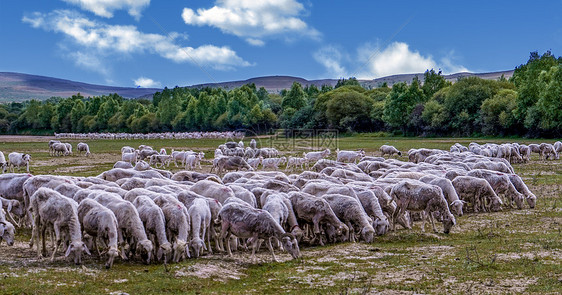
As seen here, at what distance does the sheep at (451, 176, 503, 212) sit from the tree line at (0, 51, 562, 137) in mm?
62997

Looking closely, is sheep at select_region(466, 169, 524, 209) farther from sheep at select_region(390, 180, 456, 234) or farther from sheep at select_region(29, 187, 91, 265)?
sheep at select_region(29, 187, 91, 265)

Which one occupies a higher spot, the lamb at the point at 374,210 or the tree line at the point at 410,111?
the tree line at the point at 410,111

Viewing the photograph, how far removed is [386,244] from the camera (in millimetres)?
16688

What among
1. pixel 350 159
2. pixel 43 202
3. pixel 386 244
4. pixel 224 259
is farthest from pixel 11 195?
pixel 350 159

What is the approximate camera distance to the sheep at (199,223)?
1503 centimetres

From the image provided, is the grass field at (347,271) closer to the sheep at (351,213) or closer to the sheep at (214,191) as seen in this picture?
the sheep at (351,213)

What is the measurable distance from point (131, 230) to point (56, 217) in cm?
214

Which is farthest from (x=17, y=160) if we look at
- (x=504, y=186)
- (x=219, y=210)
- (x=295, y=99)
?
(x=295, y=99)

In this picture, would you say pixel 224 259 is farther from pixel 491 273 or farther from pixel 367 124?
pixel 367 124

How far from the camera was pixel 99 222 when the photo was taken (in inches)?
566

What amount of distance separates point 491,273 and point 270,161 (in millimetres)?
31725

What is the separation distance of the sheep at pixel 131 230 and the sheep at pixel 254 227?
7.61 ft

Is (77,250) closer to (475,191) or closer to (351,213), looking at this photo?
(351,213)

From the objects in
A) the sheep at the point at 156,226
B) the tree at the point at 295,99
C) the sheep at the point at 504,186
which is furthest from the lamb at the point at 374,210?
the tree at the point at 295,99
